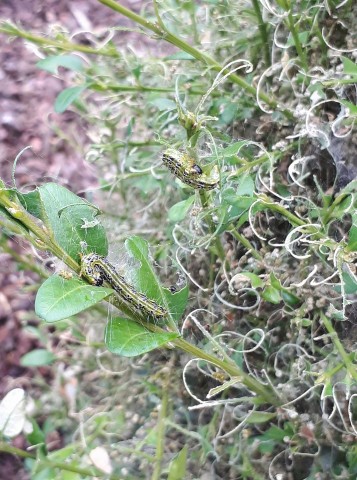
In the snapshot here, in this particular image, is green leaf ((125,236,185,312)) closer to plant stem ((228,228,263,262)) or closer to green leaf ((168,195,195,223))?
green leaf ((168,195,195,223))

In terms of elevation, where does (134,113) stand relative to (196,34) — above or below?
below

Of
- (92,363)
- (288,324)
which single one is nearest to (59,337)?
(92,363)

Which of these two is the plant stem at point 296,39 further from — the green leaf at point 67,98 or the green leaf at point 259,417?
the green leaf at point 259,417

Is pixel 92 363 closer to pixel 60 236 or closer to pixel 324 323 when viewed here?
pixel 324 323

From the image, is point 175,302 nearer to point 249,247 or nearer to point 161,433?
point 249,247

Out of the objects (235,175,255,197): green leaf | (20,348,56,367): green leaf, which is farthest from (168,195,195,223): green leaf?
(20,348,56,367): green leaf

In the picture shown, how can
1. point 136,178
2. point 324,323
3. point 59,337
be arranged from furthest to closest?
point 59,337, point 136,178, point 324,323
